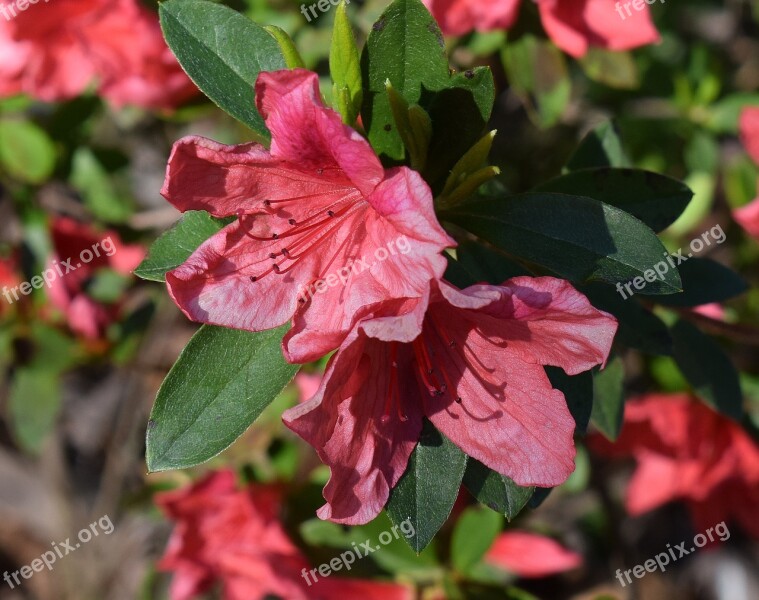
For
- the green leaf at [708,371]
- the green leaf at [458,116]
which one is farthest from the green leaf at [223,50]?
the green leaf at [708,371]

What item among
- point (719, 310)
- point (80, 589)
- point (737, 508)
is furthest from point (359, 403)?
point (80, 589)

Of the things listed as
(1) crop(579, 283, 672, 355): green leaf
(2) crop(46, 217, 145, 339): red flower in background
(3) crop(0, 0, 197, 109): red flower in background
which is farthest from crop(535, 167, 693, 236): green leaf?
(2) crop(46, 217, 145, 339): red flower in background

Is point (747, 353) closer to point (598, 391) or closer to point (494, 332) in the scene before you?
point (598, 391)

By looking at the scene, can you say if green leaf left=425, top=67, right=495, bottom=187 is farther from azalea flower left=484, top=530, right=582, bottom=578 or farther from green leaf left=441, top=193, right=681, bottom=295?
azalea flower left=484, top=530, right=582, bottom=578

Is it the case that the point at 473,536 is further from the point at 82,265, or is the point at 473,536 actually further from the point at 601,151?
the point at 82,265

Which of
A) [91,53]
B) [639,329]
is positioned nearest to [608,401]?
[639,329]
